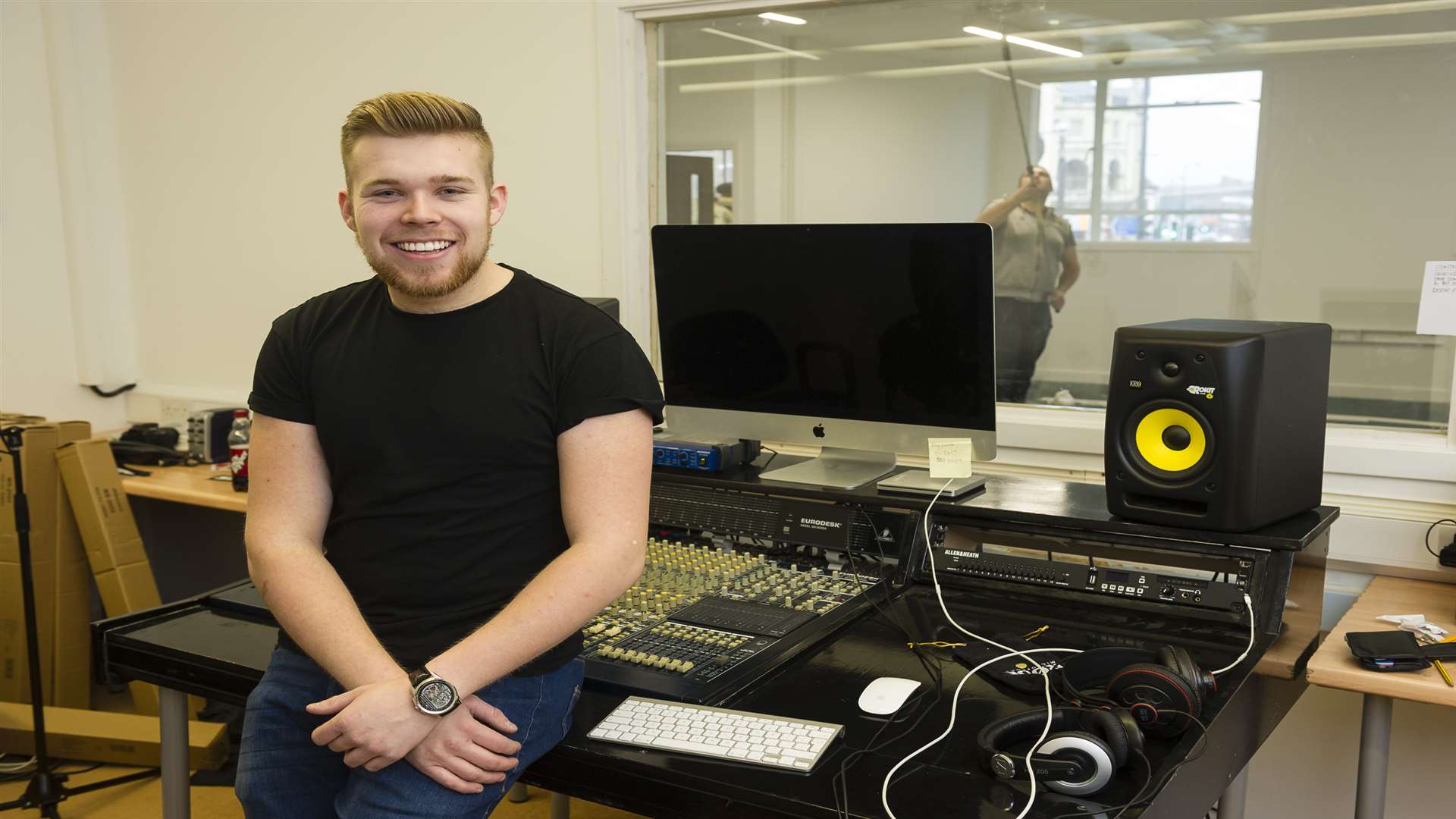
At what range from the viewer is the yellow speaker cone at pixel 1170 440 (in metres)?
1.72

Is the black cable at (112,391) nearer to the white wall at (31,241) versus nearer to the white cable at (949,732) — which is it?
the white wall at (31,241)

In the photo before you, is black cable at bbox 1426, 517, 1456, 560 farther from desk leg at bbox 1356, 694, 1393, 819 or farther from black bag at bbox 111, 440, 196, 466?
black bag at bbox 111, 440, 196, 466

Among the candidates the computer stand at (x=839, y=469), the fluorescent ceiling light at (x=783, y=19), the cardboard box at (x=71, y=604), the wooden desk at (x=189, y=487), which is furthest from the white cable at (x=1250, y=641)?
the cardboard box at (x=71, y=604)

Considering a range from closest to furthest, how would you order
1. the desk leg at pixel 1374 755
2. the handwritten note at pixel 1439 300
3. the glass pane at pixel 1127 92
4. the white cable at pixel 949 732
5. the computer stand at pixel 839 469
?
the white cable at pixel 949 732 < the desk leg at pixel 1374 755 < the computer stand at pixel 839 469 < the handwritten note at pixel 1439 300 < the glass pane at pixel 1127 92

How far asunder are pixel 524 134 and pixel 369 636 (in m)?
1.87

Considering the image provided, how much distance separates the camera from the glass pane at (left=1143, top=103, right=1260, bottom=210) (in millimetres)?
2465

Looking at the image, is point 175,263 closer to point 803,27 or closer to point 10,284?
point 10,284

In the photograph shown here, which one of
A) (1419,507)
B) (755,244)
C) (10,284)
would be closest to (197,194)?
(10,284)

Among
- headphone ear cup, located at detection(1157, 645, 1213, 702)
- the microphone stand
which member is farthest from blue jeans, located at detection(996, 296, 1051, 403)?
the microphone stand

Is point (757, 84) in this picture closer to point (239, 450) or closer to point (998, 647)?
point (239, 450)

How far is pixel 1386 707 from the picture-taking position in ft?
5.55

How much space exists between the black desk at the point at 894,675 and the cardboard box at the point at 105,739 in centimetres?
114

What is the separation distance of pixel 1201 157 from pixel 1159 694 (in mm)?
1572

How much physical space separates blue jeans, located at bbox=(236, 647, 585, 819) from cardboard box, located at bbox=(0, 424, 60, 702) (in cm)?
186
